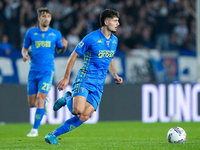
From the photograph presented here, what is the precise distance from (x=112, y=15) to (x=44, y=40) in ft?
8.11

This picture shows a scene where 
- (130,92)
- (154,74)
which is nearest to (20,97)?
A: (130,92)

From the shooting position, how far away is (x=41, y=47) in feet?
27.7

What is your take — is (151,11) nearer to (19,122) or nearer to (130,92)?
(130,92)

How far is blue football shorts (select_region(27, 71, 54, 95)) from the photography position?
8.18 metres

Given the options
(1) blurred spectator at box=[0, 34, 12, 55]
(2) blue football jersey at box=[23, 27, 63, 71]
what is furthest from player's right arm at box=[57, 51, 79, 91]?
(1) blurred spectator at box=[0, 34, 12, 55]

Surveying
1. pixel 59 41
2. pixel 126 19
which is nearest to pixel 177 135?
pixel 59 41

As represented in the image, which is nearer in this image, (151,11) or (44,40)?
(44,40)

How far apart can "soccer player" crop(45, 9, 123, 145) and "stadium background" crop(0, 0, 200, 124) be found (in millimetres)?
5725

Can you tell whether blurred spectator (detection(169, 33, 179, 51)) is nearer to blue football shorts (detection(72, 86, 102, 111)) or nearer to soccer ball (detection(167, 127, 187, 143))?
soccer ball (detection(167, 127, 187, 143))

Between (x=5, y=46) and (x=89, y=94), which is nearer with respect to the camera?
(x=89, y=94)

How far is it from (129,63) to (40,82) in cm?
484

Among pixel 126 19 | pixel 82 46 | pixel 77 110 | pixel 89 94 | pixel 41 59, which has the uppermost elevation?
pixel 126 19

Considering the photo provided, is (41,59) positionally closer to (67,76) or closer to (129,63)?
(67,76)

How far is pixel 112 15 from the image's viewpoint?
6.36 metres
